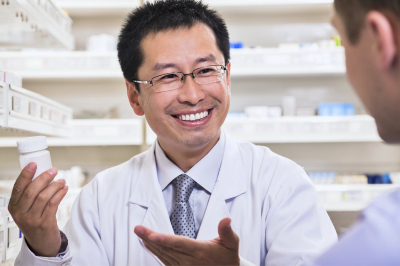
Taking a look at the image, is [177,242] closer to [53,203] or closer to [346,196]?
[53,203]

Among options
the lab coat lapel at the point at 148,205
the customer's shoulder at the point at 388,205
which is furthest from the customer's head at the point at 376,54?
the lab coat lapel at the point at 148,205

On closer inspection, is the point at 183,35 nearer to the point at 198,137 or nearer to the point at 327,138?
the point at 198,137

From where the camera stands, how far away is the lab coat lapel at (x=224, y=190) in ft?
3.67

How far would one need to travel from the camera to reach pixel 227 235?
2.50ft

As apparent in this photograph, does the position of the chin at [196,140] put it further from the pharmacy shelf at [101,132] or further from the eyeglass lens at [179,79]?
the pharmacy shelf at [101,132]

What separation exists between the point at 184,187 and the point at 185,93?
1.07 ft

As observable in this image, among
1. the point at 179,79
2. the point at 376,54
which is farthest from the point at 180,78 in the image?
the point at 376,54

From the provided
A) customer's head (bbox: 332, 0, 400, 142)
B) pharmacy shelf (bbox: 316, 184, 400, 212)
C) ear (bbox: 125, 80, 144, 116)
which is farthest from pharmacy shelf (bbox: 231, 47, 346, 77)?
customer's head (bbox: 332, 0, 400, 142)

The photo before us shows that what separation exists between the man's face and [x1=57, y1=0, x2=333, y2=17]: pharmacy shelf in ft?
3.96

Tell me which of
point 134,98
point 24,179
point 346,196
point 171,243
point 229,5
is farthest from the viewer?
point 229,5

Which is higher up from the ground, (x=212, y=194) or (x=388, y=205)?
(x=388, y=205)

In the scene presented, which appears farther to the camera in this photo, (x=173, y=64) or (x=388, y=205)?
(x=173, y=64)

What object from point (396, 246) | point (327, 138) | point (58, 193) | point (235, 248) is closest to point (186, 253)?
point (235, 248)

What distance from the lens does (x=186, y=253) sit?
31.1 inches
